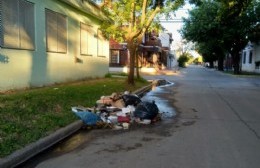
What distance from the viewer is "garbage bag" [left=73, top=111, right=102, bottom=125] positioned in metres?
8.88

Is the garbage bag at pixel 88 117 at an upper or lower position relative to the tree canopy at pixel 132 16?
lower

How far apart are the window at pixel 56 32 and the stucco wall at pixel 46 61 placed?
257 mm

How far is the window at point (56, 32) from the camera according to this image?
15.4m

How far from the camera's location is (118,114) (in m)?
9.69

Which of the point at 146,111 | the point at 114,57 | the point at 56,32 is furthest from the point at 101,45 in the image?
the point at 114,57

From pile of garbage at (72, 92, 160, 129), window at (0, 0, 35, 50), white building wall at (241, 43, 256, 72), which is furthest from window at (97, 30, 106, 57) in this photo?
white building wall at (241, 43, 256, 72)

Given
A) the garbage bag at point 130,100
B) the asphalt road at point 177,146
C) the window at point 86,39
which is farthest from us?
the window at point 86,39

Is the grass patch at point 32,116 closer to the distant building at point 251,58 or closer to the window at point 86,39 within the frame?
the window at point 86,39

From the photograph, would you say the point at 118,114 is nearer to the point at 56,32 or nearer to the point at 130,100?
the point at 130,100

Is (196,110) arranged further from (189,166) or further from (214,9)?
(214,9)

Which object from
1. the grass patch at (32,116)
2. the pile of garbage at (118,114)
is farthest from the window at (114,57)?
the pile of garbage at (118,114)

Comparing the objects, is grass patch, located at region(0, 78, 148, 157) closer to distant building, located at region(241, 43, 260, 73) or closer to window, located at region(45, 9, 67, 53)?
window, located at region(45, 9, 67, 53)

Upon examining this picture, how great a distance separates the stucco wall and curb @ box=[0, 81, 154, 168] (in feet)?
16.2

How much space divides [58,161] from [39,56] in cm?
945
